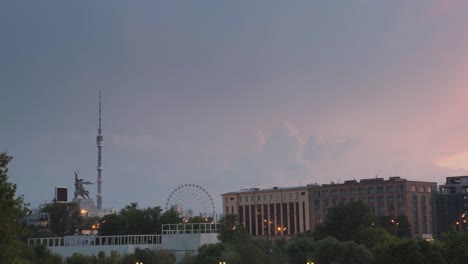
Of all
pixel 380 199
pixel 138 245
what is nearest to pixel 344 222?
pixel 138 245

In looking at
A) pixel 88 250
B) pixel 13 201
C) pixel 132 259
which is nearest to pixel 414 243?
pixel 132 259

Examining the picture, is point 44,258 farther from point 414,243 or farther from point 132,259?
point 414,243

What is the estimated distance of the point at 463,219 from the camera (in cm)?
16188

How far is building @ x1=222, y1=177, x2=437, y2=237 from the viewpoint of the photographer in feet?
523

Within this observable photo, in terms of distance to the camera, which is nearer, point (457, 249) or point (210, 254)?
point (457, 249)

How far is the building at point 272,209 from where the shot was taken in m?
171

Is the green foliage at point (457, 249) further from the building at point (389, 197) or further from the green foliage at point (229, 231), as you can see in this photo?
the building at point (389, 197)

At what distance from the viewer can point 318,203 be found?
169875mm

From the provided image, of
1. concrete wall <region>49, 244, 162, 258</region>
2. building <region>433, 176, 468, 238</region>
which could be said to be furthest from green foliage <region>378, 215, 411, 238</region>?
concrete wall <region>49, 244, 162, 258</region>

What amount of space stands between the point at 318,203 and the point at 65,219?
6419cm

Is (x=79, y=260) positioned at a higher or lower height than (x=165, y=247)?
lower

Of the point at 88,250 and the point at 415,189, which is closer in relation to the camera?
the point at 88,250

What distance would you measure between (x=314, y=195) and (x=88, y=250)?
8685 cm

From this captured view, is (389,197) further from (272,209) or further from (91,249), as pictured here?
(91,249)
